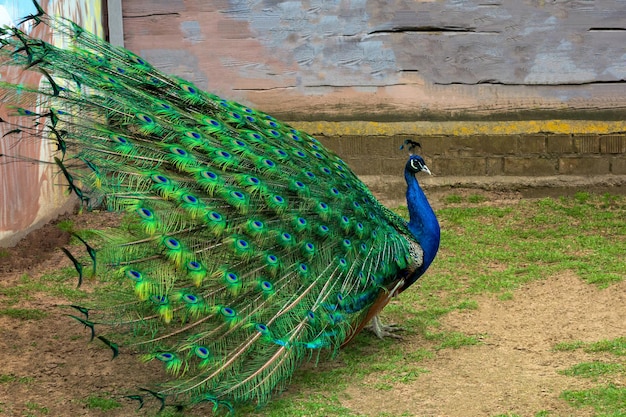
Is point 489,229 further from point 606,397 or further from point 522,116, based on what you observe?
point 606,397

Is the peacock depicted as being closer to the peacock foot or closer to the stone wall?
the peacock foot

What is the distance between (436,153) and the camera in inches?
307

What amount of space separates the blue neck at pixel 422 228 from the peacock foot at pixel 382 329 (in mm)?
331

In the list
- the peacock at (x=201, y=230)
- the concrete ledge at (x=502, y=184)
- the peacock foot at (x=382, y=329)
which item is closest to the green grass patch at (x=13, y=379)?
the peacock at (x=201, y=230)

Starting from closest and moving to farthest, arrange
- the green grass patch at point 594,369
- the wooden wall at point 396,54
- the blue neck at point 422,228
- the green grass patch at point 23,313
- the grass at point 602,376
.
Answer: the grass at point 602,376 < the green grass patch at point 594,369 < the blue neck at point 422,228 < the green grass patch at point 23,313 < the wooden wall at point 396,54

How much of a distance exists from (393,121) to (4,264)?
3.65 meters

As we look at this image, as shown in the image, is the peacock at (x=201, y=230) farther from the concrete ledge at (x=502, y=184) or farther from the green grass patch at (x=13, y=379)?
the concrete ledge at (x=502, y=184)

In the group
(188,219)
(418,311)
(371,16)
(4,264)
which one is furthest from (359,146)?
(188,219)

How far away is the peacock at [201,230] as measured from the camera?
409cm

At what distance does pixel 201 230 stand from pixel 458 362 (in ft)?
5.49

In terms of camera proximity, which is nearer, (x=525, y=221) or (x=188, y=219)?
(x=188, y=219)

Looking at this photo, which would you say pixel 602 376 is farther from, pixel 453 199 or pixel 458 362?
pixel 453 199

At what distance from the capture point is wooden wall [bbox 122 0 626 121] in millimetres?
7629

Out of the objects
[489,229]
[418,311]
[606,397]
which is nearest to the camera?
[606,397]
